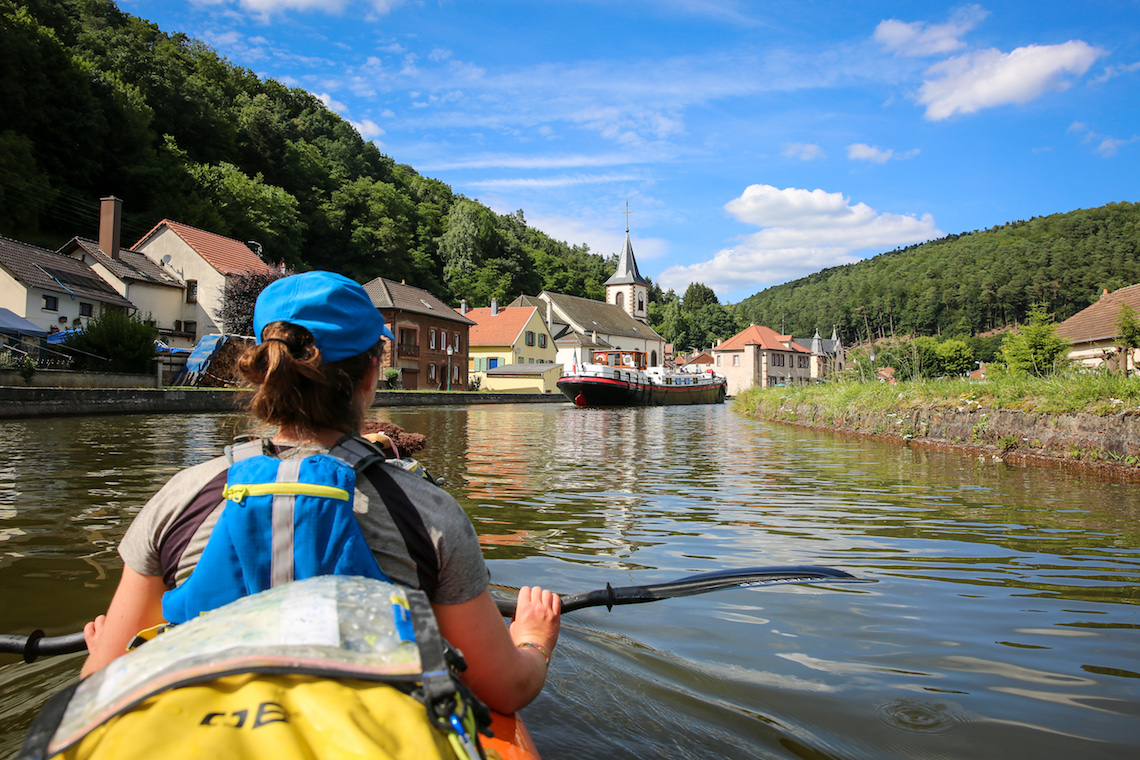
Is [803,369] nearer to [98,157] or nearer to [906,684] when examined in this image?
[98,157]

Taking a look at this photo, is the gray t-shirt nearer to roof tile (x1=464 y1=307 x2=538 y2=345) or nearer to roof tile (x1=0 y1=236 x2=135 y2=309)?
roof tile (x1=0 y1=236 x2=135 y2=309)

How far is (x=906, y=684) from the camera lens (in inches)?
119

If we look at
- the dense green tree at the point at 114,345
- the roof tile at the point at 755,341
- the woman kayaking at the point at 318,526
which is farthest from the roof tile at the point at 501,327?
the woman kayaking at the point at 318,526

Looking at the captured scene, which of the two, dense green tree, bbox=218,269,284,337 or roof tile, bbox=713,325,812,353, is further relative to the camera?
roof tile, bbox=713,325,812,353

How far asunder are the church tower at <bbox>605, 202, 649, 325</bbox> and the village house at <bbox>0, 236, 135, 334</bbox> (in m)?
63.8

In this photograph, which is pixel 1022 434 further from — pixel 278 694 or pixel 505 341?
pixel 505 341

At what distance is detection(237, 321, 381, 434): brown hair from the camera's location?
158 centimetres

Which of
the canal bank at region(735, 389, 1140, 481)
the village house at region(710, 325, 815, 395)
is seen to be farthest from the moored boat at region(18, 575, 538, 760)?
the village house at region(710, 325, 815, 395)

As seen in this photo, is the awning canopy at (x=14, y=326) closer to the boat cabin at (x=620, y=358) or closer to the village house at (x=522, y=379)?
the boat cabin at (x=620, y=358)

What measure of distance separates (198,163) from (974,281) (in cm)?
9843

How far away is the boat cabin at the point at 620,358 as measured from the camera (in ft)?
149

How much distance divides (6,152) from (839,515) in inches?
1735

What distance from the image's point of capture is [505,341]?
60.0 meters

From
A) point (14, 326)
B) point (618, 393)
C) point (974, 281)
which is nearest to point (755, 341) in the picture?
point (974, 281)
